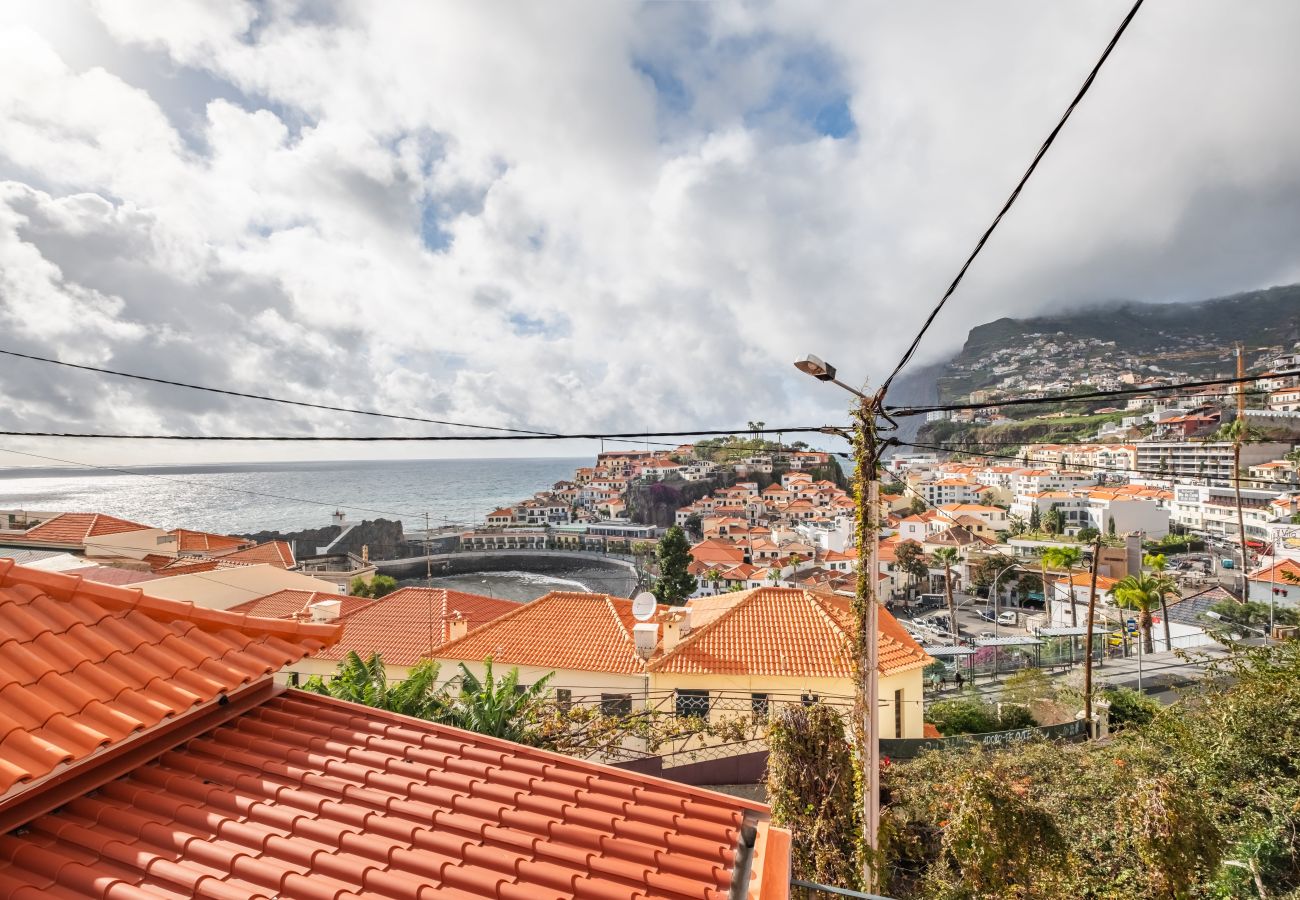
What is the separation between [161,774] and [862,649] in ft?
21.3

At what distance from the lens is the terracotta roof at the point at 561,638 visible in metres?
14.7

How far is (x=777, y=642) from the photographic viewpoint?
14414 millimetres

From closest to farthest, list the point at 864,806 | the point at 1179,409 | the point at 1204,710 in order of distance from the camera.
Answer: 1. the point at 864,806
2. the point at 1204,710
3. the point at 1179,409

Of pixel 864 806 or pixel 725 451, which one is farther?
pixel 725 451

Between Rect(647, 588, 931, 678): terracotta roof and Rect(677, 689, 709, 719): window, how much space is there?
488 millimetres

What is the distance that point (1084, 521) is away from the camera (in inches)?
3049

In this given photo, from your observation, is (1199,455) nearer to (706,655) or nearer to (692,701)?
(706,655)

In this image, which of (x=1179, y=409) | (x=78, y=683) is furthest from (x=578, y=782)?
(x=1179, y=409)

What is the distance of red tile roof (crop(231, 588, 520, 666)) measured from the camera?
54.9ft

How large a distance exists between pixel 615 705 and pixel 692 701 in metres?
1.79

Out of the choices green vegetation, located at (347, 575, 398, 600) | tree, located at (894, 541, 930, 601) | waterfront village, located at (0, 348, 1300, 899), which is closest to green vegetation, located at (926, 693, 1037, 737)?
waterfront village, located at (0, 348, 1300, 899)

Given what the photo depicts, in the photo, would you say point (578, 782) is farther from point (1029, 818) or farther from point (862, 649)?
point (1029, 818)

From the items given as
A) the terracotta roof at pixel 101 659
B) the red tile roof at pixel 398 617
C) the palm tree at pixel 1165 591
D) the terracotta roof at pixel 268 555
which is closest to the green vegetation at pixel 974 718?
the red tile roof at pixel 398 617

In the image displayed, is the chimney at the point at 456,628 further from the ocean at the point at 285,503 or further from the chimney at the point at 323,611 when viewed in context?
the ocean at the point at 285,503
